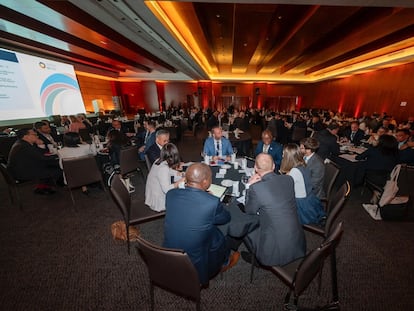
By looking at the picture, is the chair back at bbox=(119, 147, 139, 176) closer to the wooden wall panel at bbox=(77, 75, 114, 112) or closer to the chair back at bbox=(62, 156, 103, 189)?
the chair back at bbox=(62, 156, 103, 189)

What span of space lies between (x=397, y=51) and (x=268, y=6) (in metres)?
7.65

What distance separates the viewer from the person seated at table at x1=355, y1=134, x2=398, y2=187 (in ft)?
11.1

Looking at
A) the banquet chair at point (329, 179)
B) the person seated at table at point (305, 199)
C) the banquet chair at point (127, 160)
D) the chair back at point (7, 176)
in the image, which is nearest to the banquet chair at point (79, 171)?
the banquet chair at point (127, 160)

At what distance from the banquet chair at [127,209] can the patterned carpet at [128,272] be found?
1.61ft

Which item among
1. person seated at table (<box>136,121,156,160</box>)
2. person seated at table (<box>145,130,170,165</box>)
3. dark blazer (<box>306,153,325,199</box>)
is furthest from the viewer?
person seated at table (<box>136,121,156,160</box>)

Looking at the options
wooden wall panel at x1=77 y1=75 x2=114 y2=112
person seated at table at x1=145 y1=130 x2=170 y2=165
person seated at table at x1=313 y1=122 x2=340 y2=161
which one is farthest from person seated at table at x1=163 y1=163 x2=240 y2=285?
wooden wall panel at x1=77 y1=75 x2=114 y2=112

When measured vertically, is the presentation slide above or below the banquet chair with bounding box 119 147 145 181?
above

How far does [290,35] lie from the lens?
18.5 ft

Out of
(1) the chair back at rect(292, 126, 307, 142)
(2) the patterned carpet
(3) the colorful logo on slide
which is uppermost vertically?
(3) the colorful logo on slide

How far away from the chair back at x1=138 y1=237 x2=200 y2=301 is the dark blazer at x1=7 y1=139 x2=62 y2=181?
363cm

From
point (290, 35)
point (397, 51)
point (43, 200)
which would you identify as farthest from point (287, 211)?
point (397, 51)

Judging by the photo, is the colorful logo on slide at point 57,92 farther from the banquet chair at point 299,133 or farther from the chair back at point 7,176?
the banquet chair at point 299,133

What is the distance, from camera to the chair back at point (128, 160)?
3.74 metres

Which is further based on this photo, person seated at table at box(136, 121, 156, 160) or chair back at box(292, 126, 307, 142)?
chair back at box(292, 126, 307, 142)
